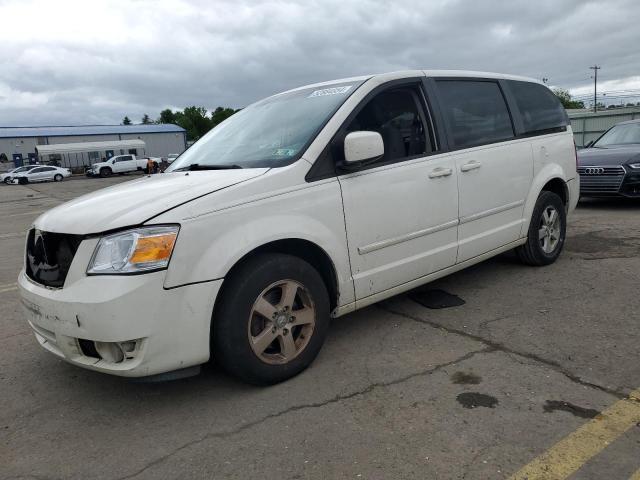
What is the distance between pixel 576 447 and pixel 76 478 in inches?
88.9

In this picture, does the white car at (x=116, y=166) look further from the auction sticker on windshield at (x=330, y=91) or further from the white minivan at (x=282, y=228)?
the auction sticker on windshield at (x=330, y=91)

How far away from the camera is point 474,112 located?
4.38m

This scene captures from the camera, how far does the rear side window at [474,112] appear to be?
4.12 m

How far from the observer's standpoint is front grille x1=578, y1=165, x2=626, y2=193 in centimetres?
831

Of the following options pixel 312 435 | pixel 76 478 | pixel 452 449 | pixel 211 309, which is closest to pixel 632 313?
pixel 452 449

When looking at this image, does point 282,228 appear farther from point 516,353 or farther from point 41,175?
point 41,175

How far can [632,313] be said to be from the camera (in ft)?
12.9

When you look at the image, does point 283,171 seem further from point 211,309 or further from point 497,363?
point 497,363

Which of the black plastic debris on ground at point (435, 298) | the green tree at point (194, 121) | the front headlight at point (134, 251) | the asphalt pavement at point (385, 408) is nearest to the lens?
the asphalt pavement at point (385, 408)

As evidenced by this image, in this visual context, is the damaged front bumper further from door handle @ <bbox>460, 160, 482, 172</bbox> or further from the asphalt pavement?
door handle @ <bbox>460, 160, 482, 172</bbox>

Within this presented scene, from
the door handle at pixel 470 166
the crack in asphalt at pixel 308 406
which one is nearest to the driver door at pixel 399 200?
the door handle at pixel 470 166

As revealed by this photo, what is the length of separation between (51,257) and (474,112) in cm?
334

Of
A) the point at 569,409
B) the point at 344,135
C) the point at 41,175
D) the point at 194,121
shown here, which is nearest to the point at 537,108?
the point at 344,135

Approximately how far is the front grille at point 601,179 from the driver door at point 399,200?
223 inches
